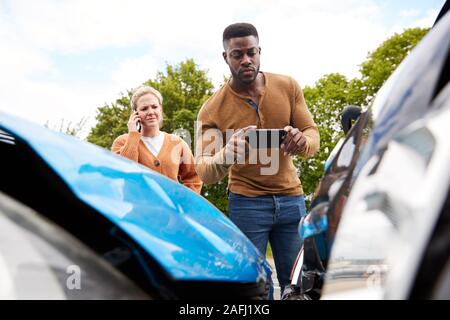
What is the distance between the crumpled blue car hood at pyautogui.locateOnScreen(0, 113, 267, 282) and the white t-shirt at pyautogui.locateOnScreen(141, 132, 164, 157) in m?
2.60

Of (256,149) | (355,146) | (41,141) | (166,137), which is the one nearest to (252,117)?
(256,149)

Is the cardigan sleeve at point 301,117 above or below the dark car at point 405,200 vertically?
above

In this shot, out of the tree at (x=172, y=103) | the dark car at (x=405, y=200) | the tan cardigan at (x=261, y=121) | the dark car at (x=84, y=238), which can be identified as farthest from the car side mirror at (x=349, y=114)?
the tree at (x=172, y=103)

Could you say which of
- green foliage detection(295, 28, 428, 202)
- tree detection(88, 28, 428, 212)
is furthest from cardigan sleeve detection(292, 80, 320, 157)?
green foliage detection(295, 28, 428, 202)

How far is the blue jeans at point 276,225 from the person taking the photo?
2.91 meters

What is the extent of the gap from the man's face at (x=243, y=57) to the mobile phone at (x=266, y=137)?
569 mm

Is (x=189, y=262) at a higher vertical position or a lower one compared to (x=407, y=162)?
lower

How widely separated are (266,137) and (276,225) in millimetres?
688

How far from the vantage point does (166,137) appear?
13.1 feet

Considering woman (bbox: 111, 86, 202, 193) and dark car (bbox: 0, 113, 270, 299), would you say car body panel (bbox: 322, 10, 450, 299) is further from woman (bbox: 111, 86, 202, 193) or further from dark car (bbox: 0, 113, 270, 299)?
woman (bbox: 111, 86, 202, 193)

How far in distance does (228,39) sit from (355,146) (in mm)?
1787

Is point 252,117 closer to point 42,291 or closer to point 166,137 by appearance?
point 166,137

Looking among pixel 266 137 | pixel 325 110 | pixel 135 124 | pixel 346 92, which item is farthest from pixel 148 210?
pixel 325 110

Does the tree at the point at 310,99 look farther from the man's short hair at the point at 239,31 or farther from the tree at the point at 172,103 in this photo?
the man's short hair at the point at 239,31
